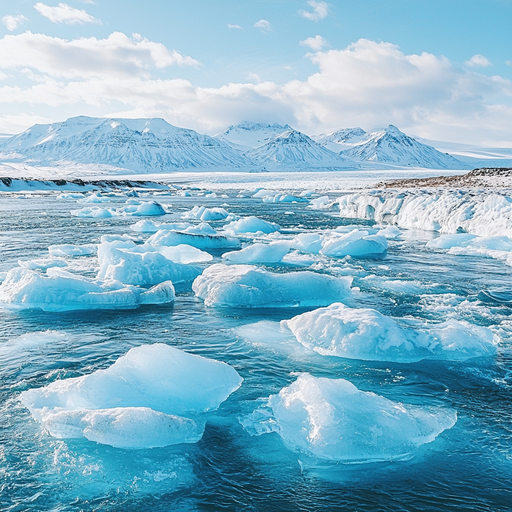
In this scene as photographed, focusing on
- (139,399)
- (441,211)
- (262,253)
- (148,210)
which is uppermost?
(441,211)

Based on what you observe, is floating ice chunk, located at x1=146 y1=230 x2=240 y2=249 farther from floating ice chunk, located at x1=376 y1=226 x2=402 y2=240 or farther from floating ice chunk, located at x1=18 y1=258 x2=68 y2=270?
floating ice chunk, located at x1=376 y1=226 x2=402 y2=240

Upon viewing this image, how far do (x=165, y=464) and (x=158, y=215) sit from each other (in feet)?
81.1

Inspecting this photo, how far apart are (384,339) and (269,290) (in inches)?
125

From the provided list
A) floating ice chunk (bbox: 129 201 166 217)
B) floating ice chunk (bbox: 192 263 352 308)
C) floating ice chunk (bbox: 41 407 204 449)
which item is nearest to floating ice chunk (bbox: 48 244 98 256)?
floating ice chunk (bbox: 192 263 352 308)

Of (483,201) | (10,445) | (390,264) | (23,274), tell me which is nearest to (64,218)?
(23,274)

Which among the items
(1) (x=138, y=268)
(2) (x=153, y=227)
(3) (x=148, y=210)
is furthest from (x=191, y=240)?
(3) (x=148, y=210)

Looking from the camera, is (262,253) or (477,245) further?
(477,245)

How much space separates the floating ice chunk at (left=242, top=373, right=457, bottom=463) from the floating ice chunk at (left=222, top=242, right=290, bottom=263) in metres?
7.95

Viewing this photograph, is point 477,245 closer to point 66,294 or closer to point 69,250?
point 66,294

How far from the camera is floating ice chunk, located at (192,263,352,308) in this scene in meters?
9.33

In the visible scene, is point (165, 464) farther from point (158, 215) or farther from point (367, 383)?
point (158, 215)

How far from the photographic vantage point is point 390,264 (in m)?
13.4

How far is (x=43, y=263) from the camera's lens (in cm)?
1209

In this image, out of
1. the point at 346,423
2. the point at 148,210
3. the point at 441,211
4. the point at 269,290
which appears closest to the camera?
the point at 346,423
